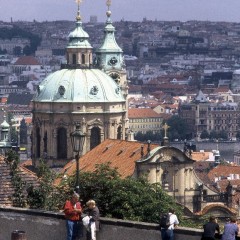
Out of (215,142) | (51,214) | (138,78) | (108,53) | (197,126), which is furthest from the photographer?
(138,78)

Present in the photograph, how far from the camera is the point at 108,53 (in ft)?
194

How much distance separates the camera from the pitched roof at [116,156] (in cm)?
3568

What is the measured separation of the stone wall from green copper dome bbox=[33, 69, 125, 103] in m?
28.8

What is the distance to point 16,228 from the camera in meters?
15.1

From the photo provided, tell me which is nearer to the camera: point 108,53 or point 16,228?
point 16,228

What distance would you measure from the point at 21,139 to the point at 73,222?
250 feet

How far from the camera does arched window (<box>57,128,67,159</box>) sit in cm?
4288

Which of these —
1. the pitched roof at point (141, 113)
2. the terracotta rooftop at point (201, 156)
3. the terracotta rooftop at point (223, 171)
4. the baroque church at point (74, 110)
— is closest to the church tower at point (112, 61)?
the terracotta rooftop at point (223, 171)

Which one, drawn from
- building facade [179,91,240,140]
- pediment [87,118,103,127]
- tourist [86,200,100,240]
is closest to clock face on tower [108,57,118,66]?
pediment [87,118,103,127]

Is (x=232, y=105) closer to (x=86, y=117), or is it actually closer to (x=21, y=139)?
(x=21, y=139)

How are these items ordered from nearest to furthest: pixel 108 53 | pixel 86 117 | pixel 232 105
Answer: pixel 86 117, pixel 108 53, pixel 232 105

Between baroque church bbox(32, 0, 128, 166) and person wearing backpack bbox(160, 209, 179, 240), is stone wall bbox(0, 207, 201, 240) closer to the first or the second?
person wearing backpack bbox(160, 209, 179, 240)

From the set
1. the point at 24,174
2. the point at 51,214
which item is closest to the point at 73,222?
the point at 51,214

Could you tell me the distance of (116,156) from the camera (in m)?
36.8
